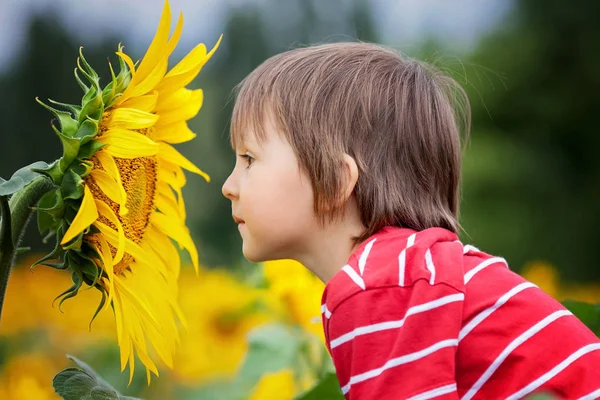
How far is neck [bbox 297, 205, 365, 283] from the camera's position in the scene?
1146 mm

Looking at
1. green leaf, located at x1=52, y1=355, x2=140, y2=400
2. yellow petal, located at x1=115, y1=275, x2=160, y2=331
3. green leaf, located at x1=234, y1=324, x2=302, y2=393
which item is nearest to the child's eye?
yellow petal, located at x1=115, y1=275, x2=160, y2=331

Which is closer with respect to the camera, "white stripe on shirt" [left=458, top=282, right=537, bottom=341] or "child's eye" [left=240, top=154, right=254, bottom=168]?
"white stripe on shirt" [left=458, top=282, right=537, bottom=341]

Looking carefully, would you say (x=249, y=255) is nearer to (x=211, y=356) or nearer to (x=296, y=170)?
(x=296, y=170)

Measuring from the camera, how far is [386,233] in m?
1.11

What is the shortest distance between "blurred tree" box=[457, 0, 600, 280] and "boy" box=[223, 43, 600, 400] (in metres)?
4.91

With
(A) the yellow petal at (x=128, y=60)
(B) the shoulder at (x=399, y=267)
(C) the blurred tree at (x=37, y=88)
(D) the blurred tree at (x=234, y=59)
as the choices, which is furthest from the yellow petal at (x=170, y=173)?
(C) the blurred tree at (x=37, y=88)

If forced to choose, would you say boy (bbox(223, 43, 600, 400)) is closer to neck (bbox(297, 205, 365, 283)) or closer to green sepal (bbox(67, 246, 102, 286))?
neck (bbox(297, 205, 365, 283))

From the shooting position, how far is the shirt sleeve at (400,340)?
0.94 m

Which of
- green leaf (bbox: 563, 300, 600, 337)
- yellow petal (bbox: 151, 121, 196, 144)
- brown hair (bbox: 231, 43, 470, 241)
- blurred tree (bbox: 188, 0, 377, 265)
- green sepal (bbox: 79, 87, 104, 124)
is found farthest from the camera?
blurred tree (bbox: 188, 0, 377, 265)

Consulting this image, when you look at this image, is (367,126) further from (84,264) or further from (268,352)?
(268,352)

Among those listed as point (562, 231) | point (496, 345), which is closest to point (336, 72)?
point (496, 345)

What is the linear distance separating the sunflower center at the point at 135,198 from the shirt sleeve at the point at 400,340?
297 millimetres

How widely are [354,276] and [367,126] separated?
23cm

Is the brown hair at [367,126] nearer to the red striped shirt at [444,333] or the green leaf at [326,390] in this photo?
the red striped shirt at [444,333]
